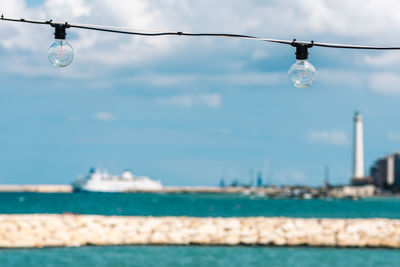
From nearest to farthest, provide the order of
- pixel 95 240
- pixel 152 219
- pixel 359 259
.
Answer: pixel 359 259, pixel 95 240, pixel 152 219

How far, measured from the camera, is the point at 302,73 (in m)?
6.61

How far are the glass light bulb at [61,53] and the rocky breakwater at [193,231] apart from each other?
63.9 feet

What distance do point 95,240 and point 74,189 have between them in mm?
175233

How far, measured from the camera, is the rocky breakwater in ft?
84.4

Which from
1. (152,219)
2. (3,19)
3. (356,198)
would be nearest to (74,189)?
(356,198)

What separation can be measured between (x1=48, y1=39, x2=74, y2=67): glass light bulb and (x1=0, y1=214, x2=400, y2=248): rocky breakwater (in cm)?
1949

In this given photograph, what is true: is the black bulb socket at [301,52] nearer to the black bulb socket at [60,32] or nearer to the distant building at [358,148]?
the black bulb socket at [60,32]

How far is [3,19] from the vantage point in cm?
662

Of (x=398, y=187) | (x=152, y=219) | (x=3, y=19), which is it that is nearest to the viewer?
(x=3, y=19)

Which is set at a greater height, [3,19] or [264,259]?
[3,19]

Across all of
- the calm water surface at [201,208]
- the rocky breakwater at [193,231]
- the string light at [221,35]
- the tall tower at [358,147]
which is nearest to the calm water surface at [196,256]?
the rocky breakwater at [193,231]

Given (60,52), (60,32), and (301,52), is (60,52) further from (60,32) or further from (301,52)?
(301,52)

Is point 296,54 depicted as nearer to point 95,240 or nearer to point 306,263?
point 306,263

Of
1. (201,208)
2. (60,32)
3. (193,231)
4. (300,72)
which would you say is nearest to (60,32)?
(60,32)
